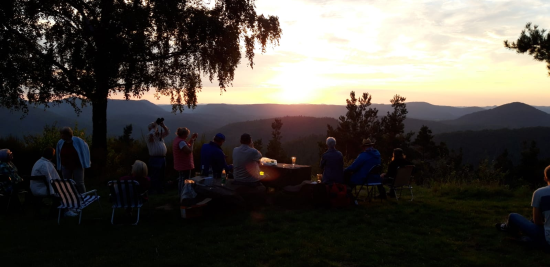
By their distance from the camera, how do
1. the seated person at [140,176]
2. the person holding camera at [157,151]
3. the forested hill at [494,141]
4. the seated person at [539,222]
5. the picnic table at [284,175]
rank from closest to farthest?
the seated person at [539,222]
the seated person at [140,176]
the picnic table at [284,175]
the person holding camera at [157,151]
the forested hill at [494,141]

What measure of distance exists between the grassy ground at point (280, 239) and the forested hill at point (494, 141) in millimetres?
92359

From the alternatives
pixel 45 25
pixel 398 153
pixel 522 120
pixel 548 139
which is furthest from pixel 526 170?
pixel 522 120

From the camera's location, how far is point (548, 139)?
9388 cm

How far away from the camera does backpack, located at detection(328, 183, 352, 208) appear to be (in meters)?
6.99

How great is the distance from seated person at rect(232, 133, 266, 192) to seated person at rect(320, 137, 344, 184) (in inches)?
50.6

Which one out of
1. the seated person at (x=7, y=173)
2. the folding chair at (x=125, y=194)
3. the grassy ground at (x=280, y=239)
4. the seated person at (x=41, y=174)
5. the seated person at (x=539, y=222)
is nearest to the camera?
the grassy ground at (x=280, y=239)

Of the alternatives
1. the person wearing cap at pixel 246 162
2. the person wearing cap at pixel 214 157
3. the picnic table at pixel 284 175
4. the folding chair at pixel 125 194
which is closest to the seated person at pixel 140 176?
the folding chair at pixel 125 194

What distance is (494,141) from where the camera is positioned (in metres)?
95.1

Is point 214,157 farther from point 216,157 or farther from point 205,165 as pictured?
point 205,165

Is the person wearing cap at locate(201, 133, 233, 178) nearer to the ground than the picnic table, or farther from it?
farther from it

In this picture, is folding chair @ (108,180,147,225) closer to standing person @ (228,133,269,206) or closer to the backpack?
standing person @ (228,133,269,206)

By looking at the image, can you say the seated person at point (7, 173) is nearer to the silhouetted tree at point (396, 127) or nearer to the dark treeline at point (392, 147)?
the dark treeline at point (392, 147)

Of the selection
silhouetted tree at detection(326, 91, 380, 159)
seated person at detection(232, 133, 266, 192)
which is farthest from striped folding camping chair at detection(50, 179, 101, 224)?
silhouetted tree at detection(326, 91, 380, 159)

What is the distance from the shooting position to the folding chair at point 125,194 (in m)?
5.88
